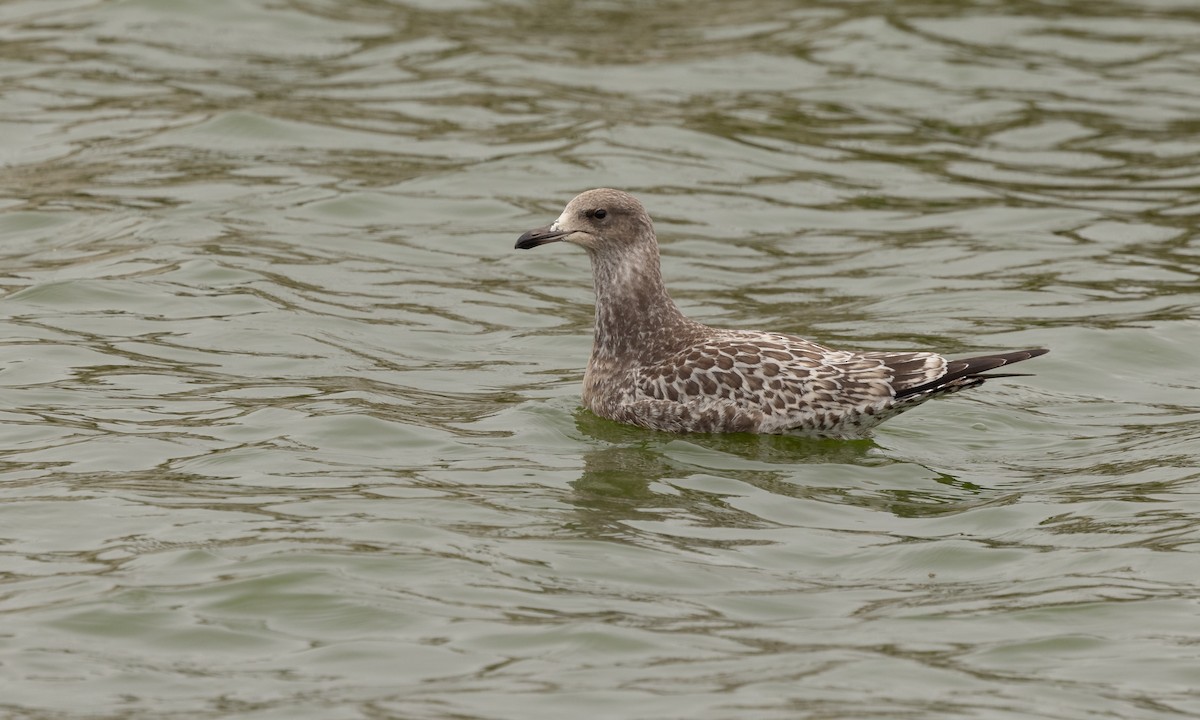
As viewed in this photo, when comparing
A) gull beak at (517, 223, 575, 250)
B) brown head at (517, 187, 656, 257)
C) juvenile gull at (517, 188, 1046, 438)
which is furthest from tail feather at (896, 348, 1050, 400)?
gull beak at (517, 223, 575, 250)

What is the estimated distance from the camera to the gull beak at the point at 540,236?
11.7 meters

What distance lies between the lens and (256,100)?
62.3ft

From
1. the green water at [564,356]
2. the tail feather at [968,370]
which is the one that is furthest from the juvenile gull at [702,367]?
the green water at [564,356]

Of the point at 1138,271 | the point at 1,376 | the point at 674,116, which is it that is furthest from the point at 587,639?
the point at 674,116

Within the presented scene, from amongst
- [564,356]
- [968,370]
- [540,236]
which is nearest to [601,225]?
[540,236]

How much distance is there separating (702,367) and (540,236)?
1346 millimetres

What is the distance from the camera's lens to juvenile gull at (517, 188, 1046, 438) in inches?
434

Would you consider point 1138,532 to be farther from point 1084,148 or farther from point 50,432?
point 1084,148

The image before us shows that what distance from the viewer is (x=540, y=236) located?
38.7 feet

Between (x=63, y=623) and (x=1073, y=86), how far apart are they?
14766mm

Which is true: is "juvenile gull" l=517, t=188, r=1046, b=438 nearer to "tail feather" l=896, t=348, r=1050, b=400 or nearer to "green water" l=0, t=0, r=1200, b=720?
"tail feather" l=896, t=348, r=1050, b=400

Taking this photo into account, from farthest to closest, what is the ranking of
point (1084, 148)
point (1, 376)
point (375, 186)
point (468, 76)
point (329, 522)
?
point (468, 76) → point (1084, 148) → point (375, 186) → point (1, 376) → point (329, 522)

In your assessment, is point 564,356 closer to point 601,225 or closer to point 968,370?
point 601,225

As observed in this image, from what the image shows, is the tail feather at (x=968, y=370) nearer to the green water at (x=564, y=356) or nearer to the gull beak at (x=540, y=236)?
the green water at (x=564, y=356)
